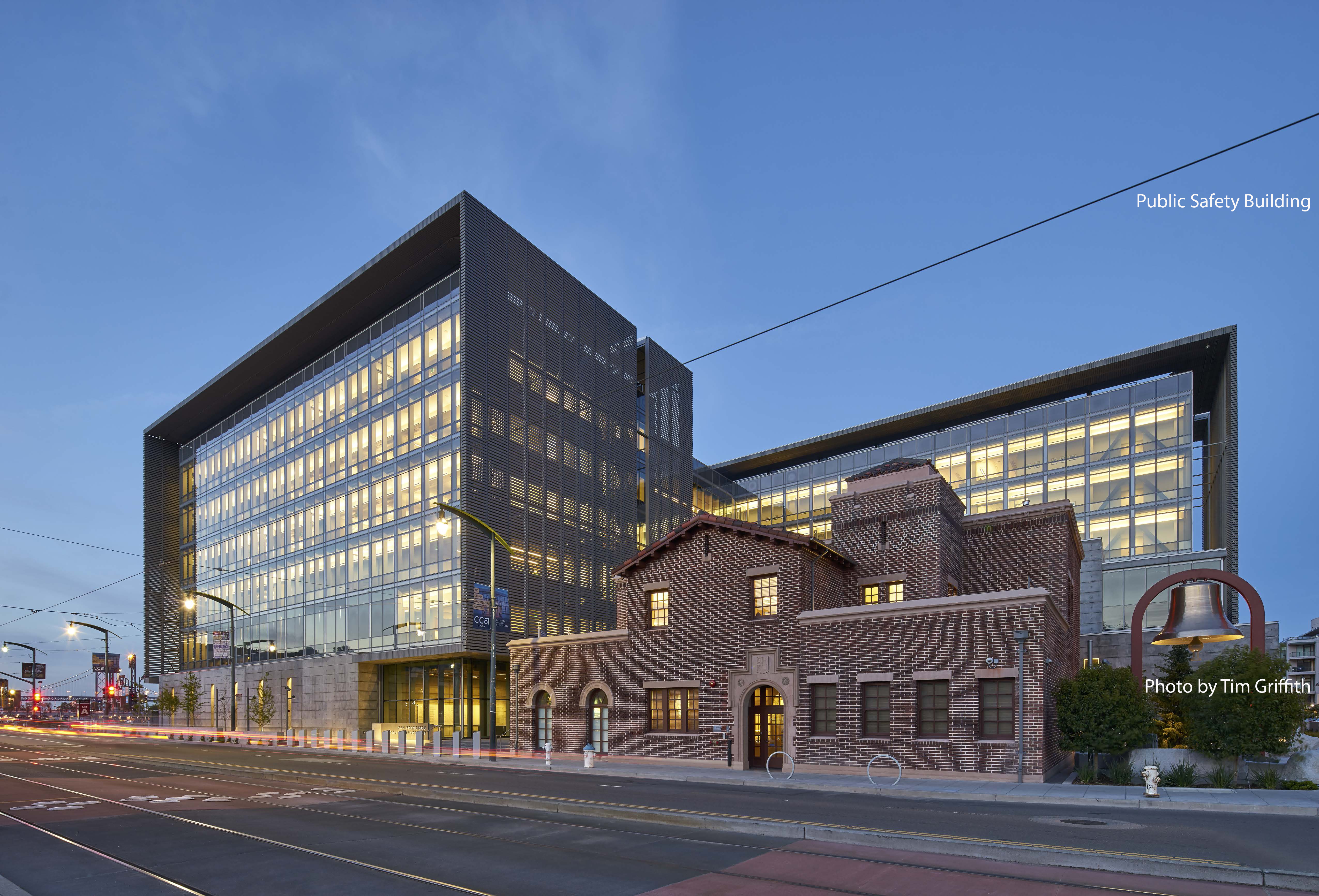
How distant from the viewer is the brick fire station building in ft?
79.9

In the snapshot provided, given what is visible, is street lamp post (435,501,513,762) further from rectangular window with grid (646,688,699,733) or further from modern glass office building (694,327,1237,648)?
modern glass office building (694,327,1237,648)

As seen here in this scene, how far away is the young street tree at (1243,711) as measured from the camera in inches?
886

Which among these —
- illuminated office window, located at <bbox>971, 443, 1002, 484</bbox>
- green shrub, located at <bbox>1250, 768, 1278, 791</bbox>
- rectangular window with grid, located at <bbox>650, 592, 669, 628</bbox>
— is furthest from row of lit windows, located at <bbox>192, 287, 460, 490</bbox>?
illuminated office window, located at <bbox>971, 443, 1002, 484</bbox>

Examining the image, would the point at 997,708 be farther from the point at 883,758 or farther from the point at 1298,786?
the point at 1298,786

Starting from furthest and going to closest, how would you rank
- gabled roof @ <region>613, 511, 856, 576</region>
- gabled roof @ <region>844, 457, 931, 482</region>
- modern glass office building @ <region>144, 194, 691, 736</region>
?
1. modern glass office building @ <region>144, 194, 691, 736</region>
2. gabled roof @ <region>844, 457, 931, 482</region>
3. gabled roof @ <region>613, 511, 856, 576</region>

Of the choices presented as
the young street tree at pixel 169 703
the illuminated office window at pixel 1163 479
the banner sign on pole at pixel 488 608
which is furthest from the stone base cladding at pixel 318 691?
the illuminated office window at pixel 1163 479

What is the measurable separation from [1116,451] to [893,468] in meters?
36.8

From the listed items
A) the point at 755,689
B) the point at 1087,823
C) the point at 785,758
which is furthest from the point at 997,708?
the point at 755,689

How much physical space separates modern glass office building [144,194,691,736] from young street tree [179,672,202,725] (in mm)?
1158

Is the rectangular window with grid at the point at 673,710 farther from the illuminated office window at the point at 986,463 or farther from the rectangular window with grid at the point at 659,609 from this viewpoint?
the illuminated office window at the point at 986,463

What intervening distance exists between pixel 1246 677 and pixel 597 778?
1927 cm

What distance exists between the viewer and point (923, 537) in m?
31.9

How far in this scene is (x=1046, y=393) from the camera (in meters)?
68.2

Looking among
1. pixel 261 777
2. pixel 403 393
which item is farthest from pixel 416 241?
pixel 261 777
